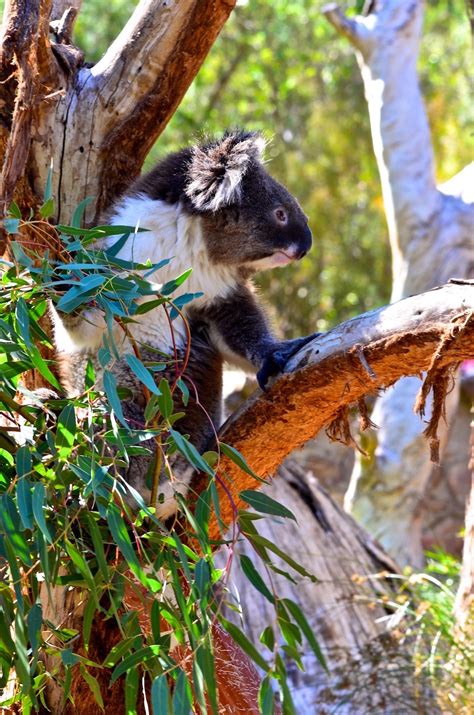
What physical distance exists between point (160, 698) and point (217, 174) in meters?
1.67

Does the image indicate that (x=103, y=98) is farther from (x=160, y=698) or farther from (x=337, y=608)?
(x=337, y=608)

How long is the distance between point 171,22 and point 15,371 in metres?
1.34

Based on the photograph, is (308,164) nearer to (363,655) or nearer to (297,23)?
(297,23)

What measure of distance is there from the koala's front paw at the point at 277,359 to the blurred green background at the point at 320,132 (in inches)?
317

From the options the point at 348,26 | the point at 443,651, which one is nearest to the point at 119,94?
the point at 443,651

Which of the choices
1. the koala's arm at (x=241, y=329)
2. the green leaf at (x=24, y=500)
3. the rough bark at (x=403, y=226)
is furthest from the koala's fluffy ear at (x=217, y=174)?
the rough bark at (x=403, y=226)

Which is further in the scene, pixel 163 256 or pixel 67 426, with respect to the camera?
pixel 163 256

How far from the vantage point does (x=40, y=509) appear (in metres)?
1.61

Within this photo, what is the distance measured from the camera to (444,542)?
8516 millimetres

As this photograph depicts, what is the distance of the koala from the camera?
2732mm

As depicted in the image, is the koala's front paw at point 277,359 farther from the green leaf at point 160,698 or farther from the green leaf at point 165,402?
the green leaf at point 160,698

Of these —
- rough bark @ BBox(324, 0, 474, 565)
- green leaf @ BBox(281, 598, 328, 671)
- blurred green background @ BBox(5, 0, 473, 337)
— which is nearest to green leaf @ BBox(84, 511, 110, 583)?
green leaf @ BBox(281, 598, 328, 671)

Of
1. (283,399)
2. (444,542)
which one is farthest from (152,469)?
(444,542)

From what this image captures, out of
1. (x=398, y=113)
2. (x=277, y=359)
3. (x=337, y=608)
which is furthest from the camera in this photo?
(x=398, y=113)
